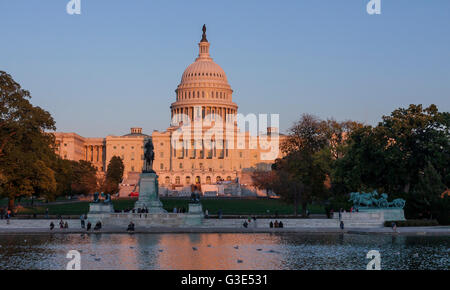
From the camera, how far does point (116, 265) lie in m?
25.2

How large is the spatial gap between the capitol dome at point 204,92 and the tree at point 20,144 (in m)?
106

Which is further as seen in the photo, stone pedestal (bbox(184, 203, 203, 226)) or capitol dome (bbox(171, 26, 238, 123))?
capitol dome (bbox(171, 26, 238, 123))

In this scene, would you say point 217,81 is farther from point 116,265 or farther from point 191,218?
point 116,265

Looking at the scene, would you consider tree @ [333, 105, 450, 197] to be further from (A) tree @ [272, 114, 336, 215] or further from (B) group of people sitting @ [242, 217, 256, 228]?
(B) group of people sitting @ [242, 217, 256, 228]

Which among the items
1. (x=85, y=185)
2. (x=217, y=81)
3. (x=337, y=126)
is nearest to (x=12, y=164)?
(x=337, y=126)

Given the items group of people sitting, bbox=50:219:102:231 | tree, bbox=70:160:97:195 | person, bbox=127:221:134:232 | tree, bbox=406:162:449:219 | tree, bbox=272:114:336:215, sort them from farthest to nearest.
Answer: tree, bbox=70:160:97:195 < tree, bbox=272:114:336:215 < tree, bbox=406:162:449:219 < group of people sitting, bbox=50:219:102:231 < person, bbox=127:221:134:232

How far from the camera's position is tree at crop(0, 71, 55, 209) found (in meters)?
56.3

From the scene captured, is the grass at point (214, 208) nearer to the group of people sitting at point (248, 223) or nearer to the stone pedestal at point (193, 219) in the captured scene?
the group of people sitting at point (248, 223)

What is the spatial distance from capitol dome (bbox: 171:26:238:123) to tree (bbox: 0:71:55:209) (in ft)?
349

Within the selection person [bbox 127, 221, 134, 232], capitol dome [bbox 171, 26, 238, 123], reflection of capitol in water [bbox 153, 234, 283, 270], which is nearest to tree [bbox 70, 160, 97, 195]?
person [bbox 127, 221, 134, 232]

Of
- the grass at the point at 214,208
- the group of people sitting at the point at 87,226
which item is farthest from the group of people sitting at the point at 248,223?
the group of people sitting at the point at 87,226

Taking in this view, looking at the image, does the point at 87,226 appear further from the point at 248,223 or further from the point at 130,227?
the point at 248,223

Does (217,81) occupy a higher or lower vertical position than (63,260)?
higher
